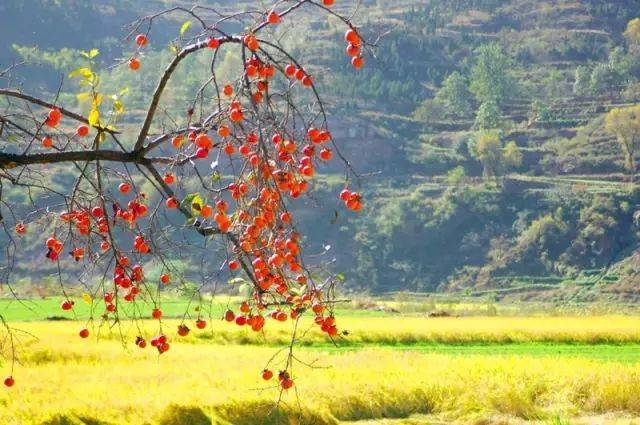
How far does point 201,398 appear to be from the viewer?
48.6ft

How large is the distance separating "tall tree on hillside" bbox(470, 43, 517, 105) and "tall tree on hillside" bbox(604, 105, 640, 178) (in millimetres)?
23011

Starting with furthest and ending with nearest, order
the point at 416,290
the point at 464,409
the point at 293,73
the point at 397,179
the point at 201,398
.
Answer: the point at 397,179 → the point at 416,290 → the point at 464,409 → the point at 201,398 → the point at 293,73

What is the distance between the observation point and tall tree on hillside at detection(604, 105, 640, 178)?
104 m

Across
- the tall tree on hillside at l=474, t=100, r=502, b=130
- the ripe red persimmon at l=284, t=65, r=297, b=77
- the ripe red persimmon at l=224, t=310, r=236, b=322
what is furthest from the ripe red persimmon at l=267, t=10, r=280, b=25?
the tall tree on hillside at l=474, t=100, r=502, b=130

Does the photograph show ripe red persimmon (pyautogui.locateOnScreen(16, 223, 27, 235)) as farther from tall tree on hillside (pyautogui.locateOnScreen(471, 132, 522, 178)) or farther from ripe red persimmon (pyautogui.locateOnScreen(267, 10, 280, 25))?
tall tree on hillside (pyautogui.locateOnScreen(471, 132, 522, 178))

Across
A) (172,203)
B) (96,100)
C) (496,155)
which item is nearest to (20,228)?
(172,203)

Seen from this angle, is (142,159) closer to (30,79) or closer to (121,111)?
(121,111)

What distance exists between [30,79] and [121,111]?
12261cm

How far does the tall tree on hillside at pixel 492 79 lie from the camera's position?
5098 inches

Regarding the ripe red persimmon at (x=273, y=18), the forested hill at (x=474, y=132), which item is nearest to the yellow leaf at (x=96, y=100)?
the ripe red persimmon at (x=273, y=18)

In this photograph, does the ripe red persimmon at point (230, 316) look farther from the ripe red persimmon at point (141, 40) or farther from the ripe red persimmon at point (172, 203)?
the ripe red persimmon at point (141, 40)

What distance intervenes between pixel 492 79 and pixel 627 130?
86.9ft

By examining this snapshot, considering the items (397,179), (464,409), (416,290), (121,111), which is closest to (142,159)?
(121,111)

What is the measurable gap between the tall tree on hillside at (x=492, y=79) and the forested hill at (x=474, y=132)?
27cm
